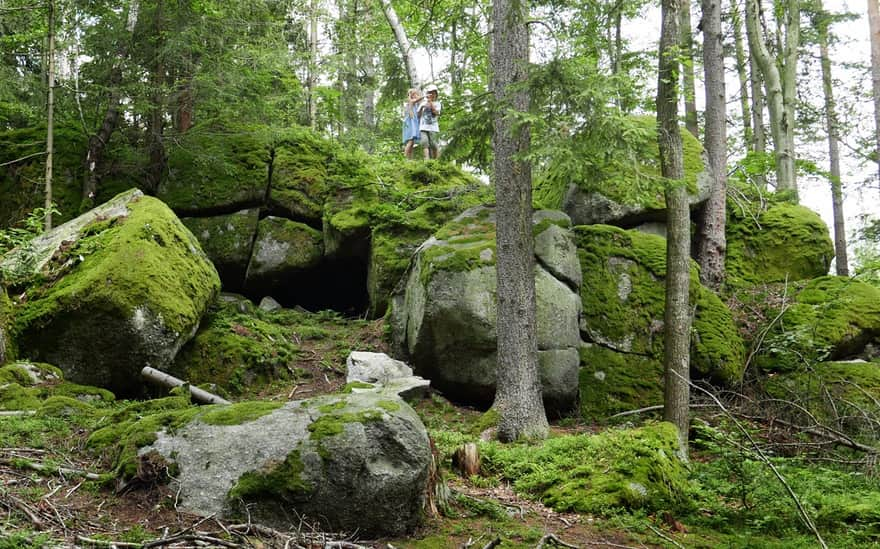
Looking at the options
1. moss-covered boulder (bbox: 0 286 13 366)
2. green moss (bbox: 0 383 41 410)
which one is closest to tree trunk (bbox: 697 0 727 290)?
green moss (bbox: 0 383 41 410)

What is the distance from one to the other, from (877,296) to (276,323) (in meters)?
10.9

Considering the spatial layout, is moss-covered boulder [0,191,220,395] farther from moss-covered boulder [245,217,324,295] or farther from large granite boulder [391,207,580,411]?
large granite boulder [391,207,580,411]

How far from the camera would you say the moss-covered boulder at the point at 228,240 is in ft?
42.0

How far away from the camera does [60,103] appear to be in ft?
40.2

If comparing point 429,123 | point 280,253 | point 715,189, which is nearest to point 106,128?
point 280,253

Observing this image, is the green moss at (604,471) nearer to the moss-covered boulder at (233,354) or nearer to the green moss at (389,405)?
the green moss at (389,405)

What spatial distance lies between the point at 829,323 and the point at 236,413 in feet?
31.6

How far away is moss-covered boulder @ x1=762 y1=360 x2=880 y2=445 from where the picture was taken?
8.20m

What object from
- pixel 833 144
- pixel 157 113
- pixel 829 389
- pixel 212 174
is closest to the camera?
pixel 829 389

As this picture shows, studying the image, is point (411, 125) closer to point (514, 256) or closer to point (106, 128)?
point (106, 128)

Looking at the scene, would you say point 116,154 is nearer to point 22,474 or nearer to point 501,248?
point 501,248

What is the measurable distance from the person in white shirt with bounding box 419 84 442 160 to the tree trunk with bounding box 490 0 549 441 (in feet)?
17.3

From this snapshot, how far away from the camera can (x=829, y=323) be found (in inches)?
409

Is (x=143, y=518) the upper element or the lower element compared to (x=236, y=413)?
lower
